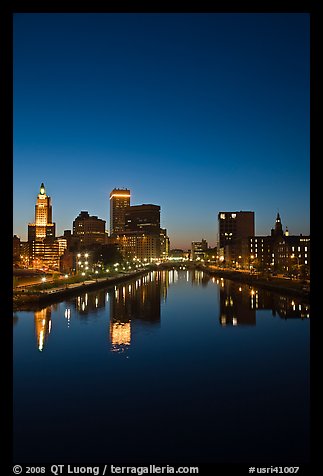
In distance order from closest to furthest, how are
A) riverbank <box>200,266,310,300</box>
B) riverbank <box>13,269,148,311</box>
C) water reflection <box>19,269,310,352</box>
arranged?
water reflection <box>19,269,310,352</box> < riverbank <box>13,269,148,311</box> < riverbank <box>200,266,310,300</box>

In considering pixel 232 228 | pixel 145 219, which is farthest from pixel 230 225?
pixel 145 219

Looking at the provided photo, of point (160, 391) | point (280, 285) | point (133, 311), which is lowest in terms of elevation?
point (133, 311)

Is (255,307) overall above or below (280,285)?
below

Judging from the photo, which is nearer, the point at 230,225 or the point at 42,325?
the point at 42,325

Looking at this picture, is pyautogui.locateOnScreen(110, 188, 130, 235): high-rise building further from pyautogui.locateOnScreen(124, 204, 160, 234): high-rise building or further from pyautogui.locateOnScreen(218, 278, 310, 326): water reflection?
pyautogui.locateOnScreen(218, 278, 310, 326): water reflection

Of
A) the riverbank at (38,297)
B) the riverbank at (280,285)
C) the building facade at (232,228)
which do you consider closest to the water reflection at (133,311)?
the riverbank at (280,285)

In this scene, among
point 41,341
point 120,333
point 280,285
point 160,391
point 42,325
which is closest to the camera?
point 160,391

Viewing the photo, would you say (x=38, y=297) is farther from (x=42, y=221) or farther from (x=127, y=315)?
(x=42, y=221)

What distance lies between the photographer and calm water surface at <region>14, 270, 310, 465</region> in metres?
A: 5.72

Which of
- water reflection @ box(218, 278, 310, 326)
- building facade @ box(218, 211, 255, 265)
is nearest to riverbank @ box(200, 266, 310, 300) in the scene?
water reflection @ box(218, 278, 310, 326)

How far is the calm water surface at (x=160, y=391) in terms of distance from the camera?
5723mm

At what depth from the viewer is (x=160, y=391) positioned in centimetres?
813

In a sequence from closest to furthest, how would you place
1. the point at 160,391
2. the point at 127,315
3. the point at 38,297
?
1. the point at 160,391
2. the point at 127,315
3. the point at 38,297
